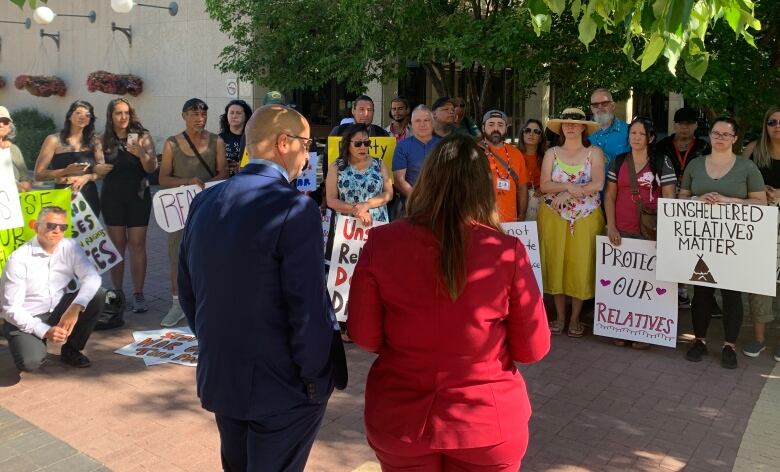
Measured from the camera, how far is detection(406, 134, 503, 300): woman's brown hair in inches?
91.1

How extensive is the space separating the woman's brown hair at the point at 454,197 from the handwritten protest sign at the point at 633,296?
4.09m

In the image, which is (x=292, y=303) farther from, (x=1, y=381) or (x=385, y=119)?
(x=385, y=119)

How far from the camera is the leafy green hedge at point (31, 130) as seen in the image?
21.5 m

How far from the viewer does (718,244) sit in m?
5.66

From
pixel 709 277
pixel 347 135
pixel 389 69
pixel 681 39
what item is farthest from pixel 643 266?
pixel 389 69

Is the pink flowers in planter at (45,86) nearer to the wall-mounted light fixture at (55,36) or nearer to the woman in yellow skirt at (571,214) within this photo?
the wall-mounted light fixture at (55,36)

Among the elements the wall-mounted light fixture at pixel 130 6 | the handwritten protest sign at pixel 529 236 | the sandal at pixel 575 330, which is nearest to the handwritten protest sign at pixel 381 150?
the handwritten protest sign at pixel 529 236

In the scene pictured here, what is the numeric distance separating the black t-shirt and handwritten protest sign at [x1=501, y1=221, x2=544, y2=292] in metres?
2.69

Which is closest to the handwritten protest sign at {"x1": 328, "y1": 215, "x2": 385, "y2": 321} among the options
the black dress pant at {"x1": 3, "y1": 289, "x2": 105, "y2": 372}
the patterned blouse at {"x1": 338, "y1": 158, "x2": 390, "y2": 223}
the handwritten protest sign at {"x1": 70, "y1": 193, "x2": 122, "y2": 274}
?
the patterned blouse at {"x1": 338, "y1": 158, "x2": 390, "y2": 223}

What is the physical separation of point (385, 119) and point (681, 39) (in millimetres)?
13537

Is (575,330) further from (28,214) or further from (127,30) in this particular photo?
(127,30)

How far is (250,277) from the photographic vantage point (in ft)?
8.22

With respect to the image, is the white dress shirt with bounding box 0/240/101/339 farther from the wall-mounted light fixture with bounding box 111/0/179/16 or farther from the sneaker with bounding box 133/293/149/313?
the wall-mounted light fixture with bounding box 111/0/179/16

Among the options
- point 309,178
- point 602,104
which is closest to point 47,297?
point 309,178
